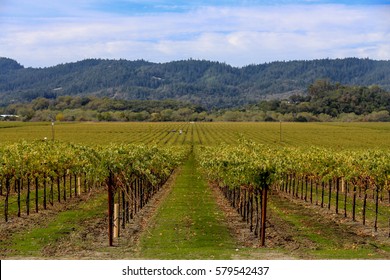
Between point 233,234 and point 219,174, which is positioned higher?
point 219,174

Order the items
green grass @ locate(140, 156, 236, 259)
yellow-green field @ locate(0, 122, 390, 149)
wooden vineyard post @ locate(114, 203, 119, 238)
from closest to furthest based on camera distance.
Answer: green grass @ locate(140, 156, 236, 259), wooden vineyard post @ locate(114, 203, 119, 238), yellow-green field @ locate(0, 122, 390, 149)

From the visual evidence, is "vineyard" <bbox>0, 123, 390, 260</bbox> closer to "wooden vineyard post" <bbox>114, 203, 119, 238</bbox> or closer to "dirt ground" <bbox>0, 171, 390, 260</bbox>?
"wooden vineyard post" <bbox>114, 203, 119, 238</bbox>

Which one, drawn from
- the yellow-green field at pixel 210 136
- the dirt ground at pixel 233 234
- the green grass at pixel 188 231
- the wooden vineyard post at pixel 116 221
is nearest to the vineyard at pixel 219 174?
the wooden vineyard post at pixel 116 221

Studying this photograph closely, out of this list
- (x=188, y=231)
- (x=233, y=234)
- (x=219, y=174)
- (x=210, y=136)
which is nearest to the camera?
(x=233, y=234)

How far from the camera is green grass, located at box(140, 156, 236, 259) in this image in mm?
19641

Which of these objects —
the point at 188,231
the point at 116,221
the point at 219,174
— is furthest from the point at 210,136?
the point at 116,221

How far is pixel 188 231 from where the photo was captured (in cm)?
2561

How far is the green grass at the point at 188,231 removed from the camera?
19.6m

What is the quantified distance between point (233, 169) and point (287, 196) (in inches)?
659

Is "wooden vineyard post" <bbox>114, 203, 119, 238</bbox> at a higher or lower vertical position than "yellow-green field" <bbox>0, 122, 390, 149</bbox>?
higher

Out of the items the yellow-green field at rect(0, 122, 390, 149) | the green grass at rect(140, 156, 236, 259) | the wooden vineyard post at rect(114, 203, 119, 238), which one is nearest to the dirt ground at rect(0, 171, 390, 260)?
the wooden vineyard post at rect(114, 203, 119, 238)

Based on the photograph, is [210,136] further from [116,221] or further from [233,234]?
[116,221]

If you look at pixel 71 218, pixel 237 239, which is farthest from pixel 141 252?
pixel 71 218

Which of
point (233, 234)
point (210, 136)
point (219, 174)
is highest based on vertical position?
point (219, 174)
